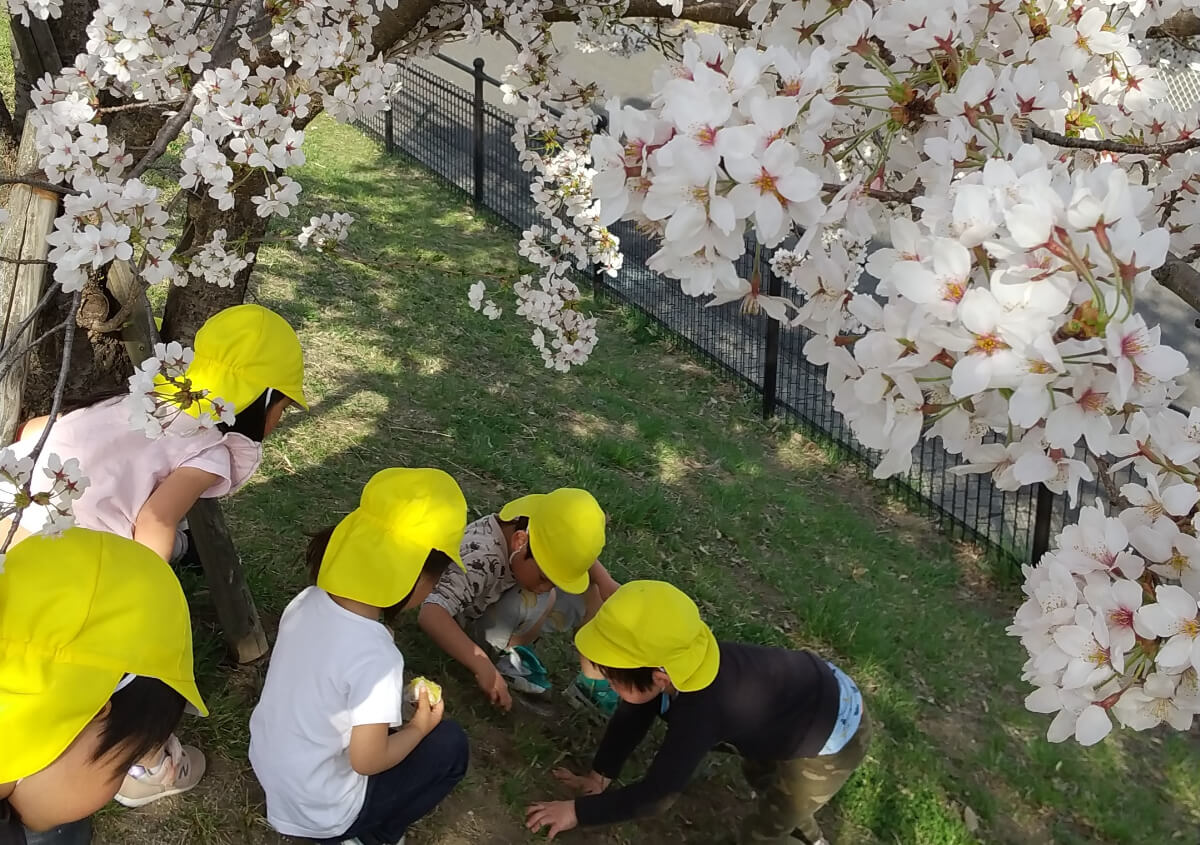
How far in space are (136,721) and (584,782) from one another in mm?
1433

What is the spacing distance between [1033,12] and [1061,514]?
392 cm

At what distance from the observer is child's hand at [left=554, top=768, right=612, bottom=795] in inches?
103

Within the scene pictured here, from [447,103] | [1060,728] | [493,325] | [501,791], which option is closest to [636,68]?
[447,103]

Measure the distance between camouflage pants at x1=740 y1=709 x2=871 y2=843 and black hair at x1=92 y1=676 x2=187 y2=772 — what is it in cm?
156

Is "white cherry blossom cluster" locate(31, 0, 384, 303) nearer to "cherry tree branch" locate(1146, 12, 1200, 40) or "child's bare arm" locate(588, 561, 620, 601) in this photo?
"child's bare arm" locate(588, 561, 620, 601)

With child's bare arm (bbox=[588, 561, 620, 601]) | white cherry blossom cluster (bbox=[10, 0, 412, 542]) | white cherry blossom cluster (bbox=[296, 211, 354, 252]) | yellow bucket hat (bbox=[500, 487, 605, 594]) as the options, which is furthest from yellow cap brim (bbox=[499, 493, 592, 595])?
white cherry blossom cluster (bbox=[10, 0, 412, 542])

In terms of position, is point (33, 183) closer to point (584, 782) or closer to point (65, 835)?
point (65, 835)

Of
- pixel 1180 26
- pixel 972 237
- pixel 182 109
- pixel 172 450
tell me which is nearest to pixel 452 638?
pixel 172 450

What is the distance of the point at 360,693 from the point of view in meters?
1.99

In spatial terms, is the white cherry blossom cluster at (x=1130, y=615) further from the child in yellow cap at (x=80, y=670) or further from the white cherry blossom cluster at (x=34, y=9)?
the white cherry blossom cluster at (x=34, y=9)

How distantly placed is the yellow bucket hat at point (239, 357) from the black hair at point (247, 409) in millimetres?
30

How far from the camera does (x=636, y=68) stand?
13.1 meters

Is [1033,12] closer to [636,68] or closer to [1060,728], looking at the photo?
[1060,728]

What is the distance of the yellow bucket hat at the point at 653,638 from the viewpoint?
87.7 inches
